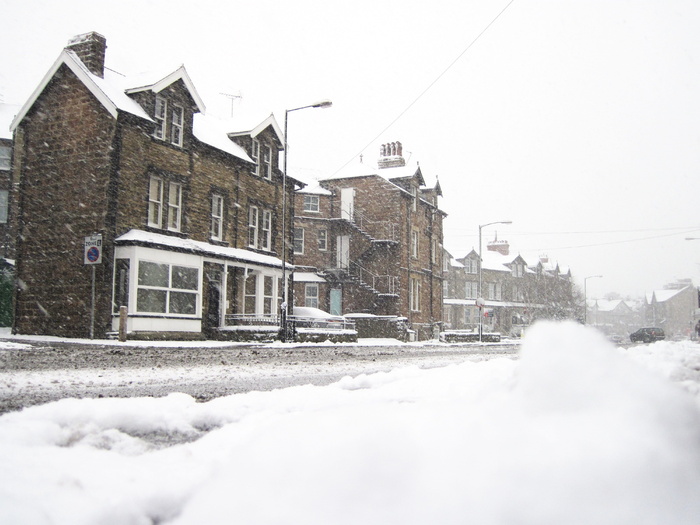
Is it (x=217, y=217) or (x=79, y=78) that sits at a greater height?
(x=79, y=78)

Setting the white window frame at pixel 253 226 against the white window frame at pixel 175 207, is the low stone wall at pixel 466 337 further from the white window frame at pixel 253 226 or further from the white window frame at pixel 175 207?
the white window frame at pixel 175 207

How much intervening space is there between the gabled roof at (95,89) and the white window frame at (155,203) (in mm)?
2267

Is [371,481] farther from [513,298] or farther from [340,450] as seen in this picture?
[513,298]

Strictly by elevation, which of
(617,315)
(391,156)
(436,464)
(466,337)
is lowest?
(466,337)

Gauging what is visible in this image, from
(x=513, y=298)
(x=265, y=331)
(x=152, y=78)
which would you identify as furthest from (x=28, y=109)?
(x=513, y=298)

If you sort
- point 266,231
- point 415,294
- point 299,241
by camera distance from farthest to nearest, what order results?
point 415,294 → point 299,241 → point 266,231

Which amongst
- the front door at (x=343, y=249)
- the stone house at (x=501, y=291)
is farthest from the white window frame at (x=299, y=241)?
the stone house at (x=501, y=291)

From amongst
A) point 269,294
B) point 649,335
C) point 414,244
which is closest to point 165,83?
point 269,294

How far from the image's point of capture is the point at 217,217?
2509cm

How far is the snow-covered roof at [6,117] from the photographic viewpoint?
1280 inches

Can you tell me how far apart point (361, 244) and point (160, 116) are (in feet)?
59.5

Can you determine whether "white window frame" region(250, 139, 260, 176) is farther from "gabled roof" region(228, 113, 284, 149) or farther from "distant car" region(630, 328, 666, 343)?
"distant car" region(630, 328, 666, 343)

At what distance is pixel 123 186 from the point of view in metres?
20.3

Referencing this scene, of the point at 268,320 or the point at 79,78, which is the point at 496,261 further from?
the point at 79,78
